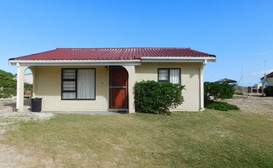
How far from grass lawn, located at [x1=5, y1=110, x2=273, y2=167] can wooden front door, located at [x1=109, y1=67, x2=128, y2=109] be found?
Answer: 12.3 ft

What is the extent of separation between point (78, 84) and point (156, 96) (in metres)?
4.79

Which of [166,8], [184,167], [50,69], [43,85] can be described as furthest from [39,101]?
[166,8]

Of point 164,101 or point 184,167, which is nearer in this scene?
point 184,167

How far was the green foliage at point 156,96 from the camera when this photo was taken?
997 cm

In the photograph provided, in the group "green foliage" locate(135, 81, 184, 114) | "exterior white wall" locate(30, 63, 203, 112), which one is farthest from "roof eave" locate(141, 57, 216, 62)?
"green foliage" locate(135, 81, 184, 114)

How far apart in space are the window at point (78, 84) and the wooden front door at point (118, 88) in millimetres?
1074

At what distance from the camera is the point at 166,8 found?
15.6 meters

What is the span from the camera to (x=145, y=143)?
19.2 ft

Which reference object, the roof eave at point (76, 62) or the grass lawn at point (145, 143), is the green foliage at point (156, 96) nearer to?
the roof eave at point (76, 62)

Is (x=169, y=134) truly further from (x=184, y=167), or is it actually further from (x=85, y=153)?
(x=85, y=153)

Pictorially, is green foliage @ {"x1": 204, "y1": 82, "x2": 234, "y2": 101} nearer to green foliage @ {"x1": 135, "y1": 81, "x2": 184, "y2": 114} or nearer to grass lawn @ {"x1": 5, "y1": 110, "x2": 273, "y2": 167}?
green foliage @ {"x1": 135, "y1": 81, "x2": 184, "y2": 114}

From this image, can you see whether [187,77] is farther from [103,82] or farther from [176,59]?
[103,82]

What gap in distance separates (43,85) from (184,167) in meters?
10.1

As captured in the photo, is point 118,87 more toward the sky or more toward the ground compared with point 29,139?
more toward the sky
